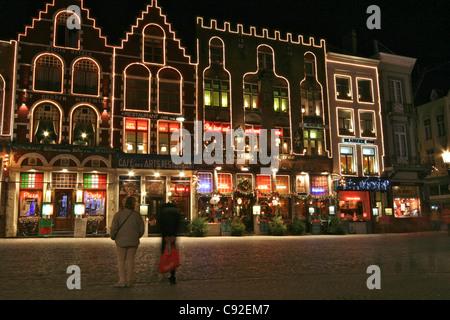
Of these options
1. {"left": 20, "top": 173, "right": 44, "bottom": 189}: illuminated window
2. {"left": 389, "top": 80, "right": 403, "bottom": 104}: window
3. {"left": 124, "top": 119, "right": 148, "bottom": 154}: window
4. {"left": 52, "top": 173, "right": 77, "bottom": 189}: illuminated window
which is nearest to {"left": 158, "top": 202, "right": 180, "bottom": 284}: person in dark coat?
{"left": 52, "top": 173, "right": 77, "bottom": 189}: illuminated window

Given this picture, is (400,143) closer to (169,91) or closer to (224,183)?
(224,183)

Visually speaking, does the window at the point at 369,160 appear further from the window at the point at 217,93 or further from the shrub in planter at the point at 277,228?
the window at the point at 217,93

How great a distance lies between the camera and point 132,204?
28.6ft

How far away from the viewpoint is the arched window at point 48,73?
26797mm

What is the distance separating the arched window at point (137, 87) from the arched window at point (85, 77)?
210 centimetres

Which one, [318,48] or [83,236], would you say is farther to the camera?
[318,48]

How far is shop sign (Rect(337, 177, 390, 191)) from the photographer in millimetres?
34375

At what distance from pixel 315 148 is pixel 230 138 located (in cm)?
768

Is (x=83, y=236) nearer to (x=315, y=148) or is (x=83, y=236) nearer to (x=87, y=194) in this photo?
(x=87, y=194)

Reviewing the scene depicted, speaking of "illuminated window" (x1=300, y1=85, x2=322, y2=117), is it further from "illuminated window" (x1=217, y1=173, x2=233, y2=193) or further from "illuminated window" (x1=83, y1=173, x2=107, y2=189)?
"illuminated window" (x1=83, y1=173, x2=107, y2=189)

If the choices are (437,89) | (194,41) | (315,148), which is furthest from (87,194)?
(437,89)

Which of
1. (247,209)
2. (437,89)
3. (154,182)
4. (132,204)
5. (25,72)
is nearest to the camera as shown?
(132,204)

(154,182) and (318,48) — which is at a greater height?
(318,48)

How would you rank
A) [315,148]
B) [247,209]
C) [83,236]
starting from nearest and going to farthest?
1. [83,236]
2. [247,209]
3. [315,148]
